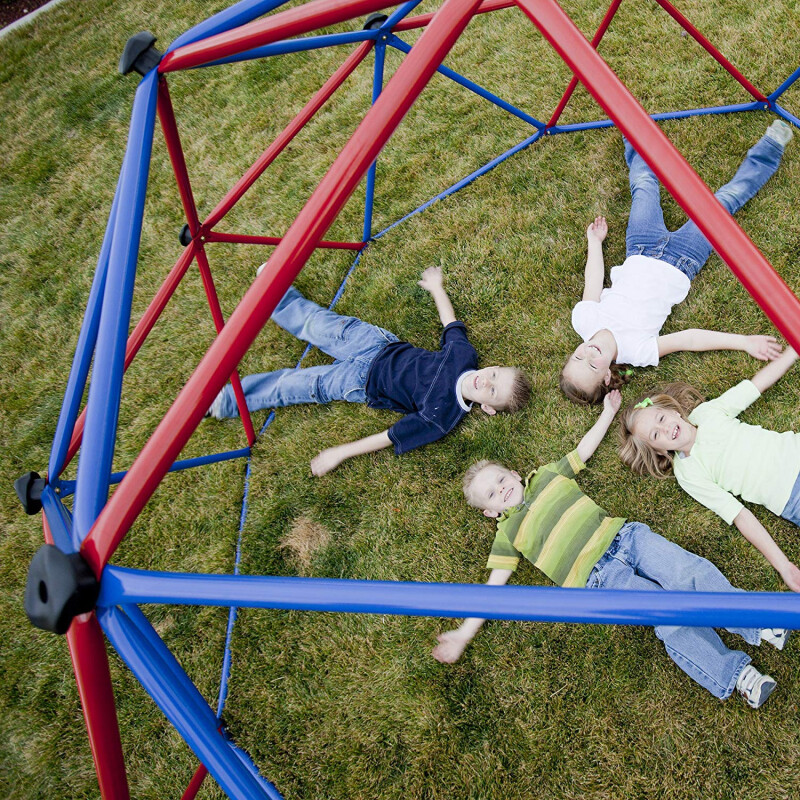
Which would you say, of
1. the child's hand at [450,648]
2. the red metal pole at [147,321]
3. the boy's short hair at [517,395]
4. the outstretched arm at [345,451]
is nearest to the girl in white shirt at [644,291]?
the boy's short hair at [517,395]

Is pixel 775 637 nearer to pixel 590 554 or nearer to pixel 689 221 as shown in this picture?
pixel 590 554

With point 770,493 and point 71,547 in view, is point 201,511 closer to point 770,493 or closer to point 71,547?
point 71,547

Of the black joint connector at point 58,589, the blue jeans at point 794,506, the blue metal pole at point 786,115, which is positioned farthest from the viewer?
the blue metal pole at point 786,115

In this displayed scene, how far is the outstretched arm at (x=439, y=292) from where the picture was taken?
4000mm

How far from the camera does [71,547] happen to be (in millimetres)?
1667

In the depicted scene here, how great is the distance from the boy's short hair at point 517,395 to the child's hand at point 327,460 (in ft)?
3.23

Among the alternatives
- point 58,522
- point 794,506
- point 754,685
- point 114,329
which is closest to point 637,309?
point 794,506

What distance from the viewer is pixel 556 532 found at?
3279 mm

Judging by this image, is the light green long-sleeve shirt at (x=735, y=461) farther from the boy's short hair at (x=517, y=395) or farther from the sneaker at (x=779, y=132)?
the sneaker at (x=779, y=132)

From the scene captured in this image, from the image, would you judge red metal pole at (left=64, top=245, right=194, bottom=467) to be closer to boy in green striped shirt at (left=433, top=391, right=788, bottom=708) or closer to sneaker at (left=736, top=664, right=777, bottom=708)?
boy in green striped shirt at (left=433, top=391, right=788, bottom=708)

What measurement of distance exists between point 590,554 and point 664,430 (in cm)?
77

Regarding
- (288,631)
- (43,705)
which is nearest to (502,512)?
(288,631)

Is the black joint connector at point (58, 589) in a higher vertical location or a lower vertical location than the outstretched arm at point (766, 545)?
higher

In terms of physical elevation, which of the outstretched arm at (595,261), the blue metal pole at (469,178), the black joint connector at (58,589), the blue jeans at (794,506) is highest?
the black joint connector at (58,589)
